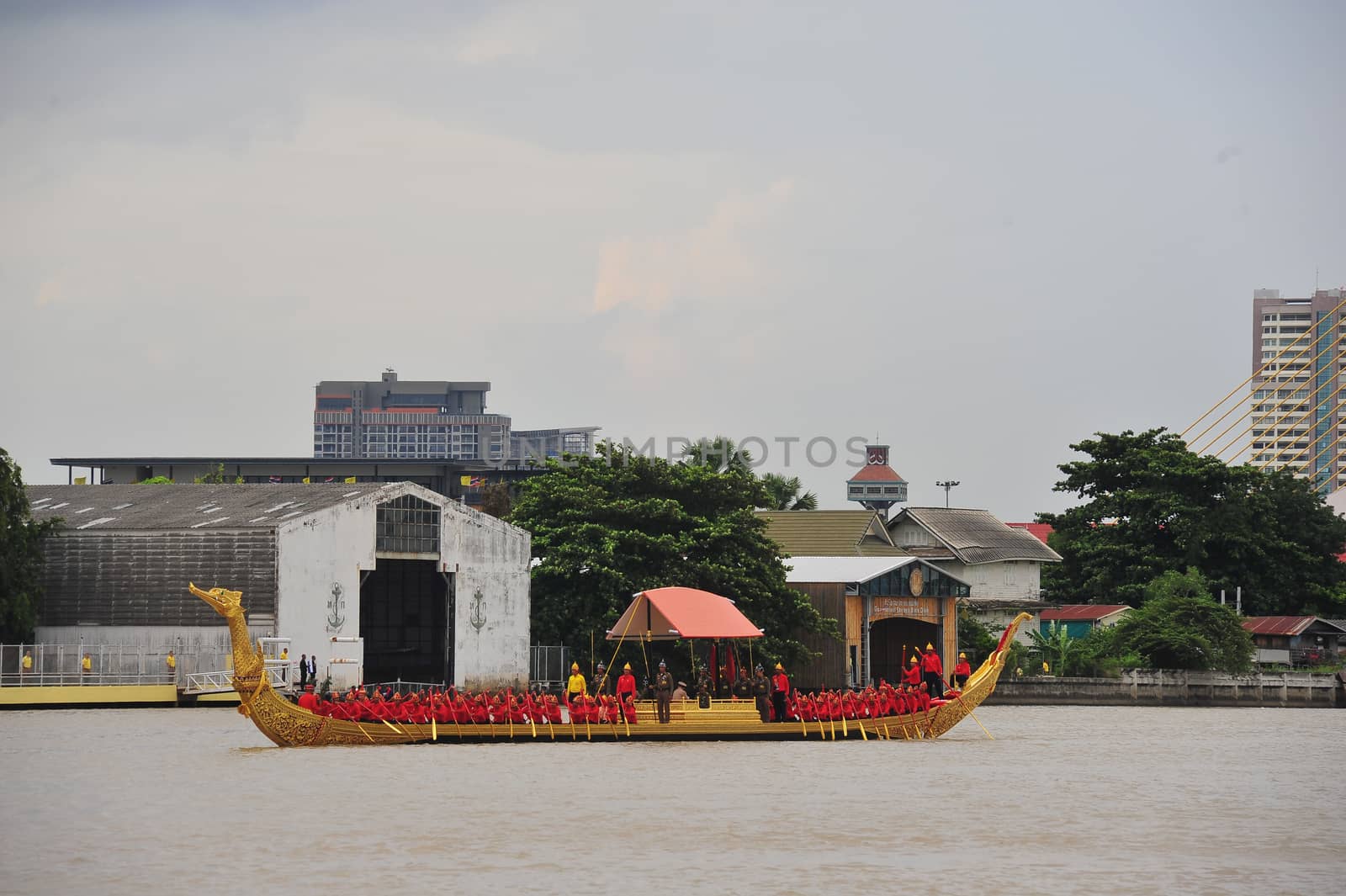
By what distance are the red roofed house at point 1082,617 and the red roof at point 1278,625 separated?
462 cm

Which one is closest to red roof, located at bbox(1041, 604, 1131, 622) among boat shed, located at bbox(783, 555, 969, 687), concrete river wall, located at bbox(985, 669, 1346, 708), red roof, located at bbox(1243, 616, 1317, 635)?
red roof, located at bbox(1243, 616, 1317, 635)

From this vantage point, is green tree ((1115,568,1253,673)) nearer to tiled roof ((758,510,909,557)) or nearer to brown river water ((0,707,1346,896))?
tiled roof ((758,510,909,557))

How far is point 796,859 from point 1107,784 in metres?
10.8

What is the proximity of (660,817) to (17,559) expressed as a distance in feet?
91.7

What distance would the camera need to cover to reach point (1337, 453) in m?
198

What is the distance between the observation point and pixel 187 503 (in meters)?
54.3

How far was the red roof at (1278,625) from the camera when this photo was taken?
67312 mm

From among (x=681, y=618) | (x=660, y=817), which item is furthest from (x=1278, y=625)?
(x=660, y=817)

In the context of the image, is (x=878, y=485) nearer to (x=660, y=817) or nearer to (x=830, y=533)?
(x=830, y=533)

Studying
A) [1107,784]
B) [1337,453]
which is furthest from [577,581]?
[1337,453]

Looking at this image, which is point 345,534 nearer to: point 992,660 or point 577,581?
point 577,581

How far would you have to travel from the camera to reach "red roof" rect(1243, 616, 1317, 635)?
67.3 m

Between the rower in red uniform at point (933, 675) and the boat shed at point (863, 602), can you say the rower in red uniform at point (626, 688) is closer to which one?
the rower in red uniform at point (933, 675)

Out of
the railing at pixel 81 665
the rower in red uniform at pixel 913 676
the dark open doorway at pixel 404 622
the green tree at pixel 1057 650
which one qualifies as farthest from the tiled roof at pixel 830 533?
the railing at pixel 81 665
